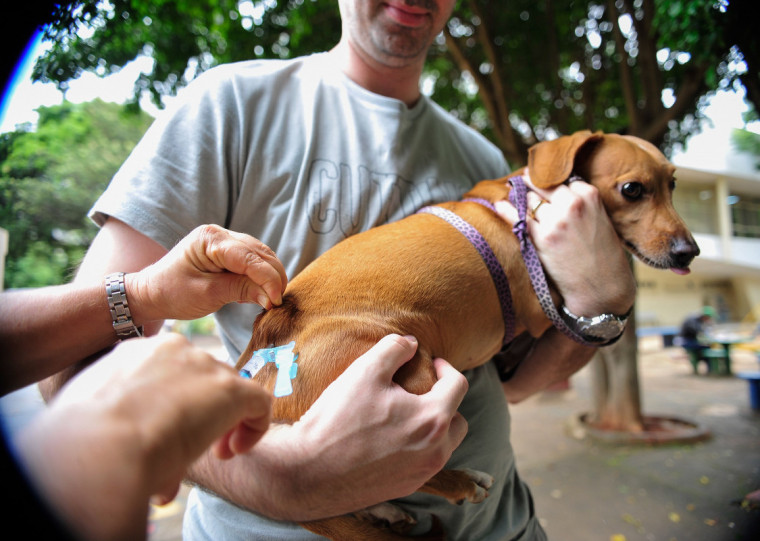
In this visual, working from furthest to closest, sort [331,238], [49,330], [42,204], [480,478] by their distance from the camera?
[42,204] → [331,238] → [480,478] → [49,330]

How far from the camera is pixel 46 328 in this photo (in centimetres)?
100

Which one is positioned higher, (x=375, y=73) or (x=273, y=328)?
(x=375, y=73)

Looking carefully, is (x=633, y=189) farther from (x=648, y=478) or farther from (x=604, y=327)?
(x=648, y=478)

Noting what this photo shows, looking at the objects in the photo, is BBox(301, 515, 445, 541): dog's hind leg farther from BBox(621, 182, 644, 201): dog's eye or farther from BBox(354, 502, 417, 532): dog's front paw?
BBox(621, 182, 644, 201): dog's eye

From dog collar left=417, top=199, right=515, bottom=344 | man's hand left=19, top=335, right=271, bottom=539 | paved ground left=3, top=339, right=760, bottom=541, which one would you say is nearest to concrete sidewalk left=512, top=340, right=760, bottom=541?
paved ground left=3, top=339, right=760, bottom=541

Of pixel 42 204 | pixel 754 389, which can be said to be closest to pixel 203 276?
pixel 42 204

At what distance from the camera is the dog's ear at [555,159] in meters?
1.82

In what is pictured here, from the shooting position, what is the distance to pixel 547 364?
1891 mm

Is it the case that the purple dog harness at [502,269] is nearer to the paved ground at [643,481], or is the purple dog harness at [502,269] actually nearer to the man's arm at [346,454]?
the man's arm at [346,454]

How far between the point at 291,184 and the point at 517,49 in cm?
672

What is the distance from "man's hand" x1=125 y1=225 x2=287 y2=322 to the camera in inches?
41.1

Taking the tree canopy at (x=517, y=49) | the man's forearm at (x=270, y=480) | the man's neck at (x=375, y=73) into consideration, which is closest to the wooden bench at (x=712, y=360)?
the tree canopy at (x=517, y=49)

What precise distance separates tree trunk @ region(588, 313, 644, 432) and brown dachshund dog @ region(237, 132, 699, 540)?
5.08 metres

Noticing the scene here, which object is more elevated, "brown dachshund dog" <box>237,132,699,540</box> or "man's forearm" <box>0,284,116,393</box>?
"man's forearm" <box>0,284,116,393</box>
